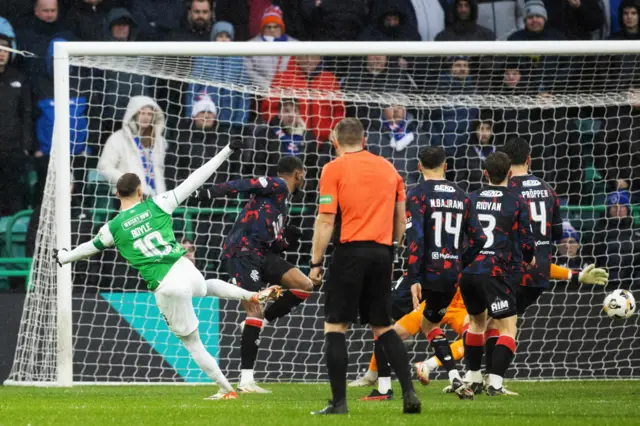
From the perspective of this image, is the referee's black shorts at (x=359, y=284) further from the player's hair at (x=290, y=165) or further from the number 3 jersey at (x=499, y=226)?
the player's hair at (x=290, y=165)

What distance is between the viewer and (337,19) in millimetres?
13930

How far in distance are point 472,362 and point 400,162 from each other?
4.18 metres

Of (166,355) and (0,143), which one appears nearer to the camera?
(166,355)

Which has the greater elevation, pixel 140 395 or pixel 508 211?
pixel 508 211

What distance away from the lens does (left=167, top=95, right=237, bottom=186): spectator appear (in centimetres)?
1251

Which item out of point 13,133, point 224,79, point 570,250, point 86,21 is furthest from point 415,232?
point 86,21

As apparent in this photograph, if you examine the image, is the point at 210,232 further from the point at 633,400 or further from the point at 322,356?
the point at 633,400

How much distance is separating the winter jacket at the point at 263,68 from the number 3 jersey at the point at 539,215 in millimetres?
3851

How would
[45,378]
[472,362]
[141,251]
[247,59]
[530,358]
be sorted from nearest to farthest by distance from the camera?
[141,251] → [472,362] → [45,378] → [530,358] → [247,59]

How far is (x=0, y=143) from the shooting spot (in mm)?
12406

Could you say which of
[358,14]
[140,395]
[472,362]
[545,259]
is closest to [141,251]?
[140,395]

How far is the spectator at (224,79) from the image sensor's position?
12.2 meters

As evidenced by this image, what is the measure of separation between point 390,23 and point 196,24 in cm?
229

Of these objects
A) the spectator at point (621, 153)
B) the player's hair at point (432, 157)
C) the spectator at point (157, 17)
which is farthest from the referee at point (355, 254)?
the spectator at point (157, 17)
